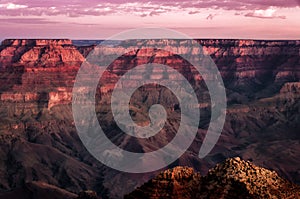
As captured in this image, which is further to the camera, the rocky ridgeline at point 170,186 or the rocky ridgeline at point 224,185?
the rocky ridgeline at point 170,186

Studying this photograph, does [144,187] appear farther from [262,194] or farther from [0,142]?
[0,142]

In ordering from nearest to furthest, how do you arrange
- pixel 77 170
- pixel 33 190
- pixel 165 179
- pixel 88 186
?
pixel 165 179
pixel 33 190
pixel 88 186
pixel 77 170

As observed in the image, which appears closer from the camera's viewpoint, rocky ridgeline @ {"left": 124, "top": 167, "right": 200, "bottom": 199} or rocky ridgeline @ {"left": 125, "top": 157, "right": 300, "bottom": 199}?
rocky ridgeline @ {"left": 125, "top": 157, "right": 300, "bottom": 199}

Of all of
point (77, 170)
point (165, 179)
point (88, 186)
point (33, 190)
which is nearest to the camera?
point (165, 179)

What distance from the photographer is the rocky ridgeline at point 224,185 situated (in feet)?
123

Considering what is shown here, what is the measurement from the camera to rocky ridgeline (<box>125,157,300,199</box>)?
1470 inches

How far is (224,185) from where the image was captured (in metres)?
37.8

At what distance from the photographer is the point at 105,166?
645ft

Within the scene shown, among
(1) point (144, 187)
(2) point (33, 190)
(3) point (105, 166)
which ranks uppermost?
(1) point (144, 187)

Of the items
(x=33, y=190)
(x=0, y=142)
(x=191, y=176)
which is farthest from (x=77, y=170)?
(x=191, y=176)

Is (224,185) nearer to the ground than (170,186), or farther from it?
farther from it

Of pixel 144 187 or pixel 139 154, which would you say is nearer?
pixel 144 187

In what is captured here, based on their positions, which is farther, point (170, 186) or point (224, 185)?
point (170, 186)

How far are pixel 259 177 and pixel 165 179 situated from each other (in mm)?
5836
